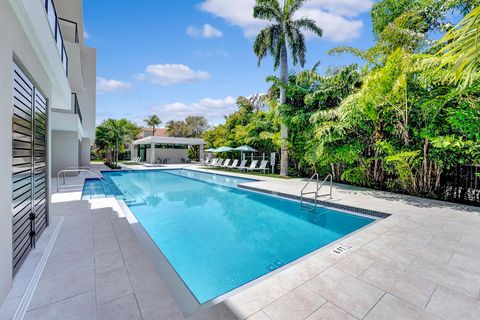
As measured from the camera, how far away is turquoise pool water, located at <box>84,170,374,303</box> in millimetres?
3789

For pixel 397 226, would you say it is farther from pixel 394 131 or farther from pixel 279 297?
pixel 394 131

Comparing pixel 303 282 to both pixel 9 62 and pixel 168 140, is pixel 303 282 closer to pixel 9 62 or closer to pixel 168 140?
pixel 9 62

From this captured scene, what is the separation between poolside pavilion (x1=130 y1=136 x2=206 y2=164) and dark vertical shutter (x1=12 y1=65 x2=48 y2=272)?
2135 cm

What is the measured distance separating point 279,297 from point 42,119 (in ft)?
15.6

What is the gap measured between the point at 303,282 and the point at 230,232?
3.05 m

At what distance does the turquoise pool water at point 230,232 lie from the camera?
379 cm

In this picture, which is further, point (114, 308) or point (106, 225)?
point (106, 225)

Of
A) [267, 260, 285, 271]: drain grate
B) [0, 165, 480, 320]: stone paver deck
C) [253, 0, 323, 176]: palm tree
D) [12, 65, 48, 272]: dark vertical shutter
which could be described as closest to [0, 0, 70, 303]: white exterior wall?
[12, 65, 48, 272]: dark vertical shutter

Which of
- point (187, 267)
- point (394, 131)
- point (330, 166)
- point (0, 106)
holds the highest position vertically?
point (394, 131)

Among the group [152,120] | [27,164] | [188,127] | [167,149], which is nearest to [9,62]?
[27,164]

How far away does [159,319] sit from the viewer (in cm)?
207

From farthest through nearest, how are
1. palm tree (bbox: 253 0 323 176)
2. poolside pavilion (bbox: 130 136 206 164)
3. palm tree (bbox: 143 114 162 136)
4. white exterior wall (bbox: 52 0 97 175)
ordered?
palm tree (bbox: 143 114 162 136)
poolside pavilion (bbox: 130 136 206 164)
palm tree (bbox: 253 0 323 176)
white exterior wall (bbox: 52 0 97 175)

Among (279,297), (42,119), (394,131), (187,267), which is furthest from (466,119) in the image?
(42,119)

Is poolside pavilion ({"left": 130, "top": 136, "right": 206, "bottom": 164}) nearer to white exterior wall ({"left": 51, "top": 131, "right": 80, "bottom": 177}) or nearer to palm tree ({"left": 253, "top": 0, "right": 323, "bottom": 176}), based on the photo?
white exterior wall ({"left": 51, "top": 131, "right": 80, "bottom": 177})
